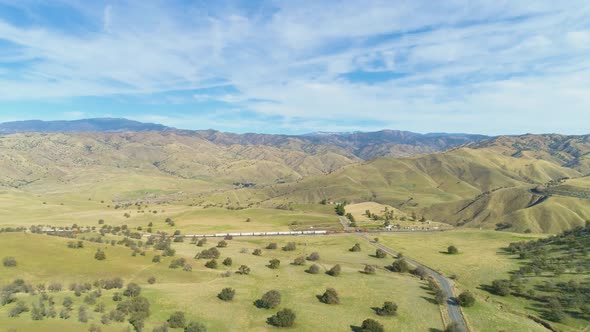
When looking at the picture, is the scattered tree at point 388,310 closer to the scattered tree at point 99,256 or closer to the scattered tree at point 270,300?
the scattered tree at point 270,300

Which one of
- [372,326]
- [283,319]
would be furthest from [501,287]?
[283,319]

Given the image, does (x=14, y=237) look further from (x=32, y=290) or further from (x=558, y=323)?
(x=558, y=323)

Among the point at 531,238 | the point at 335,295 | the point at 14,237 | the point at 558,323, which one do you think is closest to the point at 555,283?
the point at 558,323

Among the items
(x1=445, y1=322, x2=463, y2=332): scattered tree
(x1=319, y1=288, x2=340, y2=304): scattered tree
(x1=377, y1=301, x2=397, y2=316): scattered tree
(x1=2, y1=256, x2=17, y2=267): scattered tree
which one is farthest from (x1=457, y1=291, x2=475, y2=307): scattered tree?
(x1=2, y1=256, x2=17, y2=267): scattered tree

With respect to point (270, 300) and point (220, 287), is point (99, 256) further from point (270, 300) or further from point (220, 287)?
point (270, 300)

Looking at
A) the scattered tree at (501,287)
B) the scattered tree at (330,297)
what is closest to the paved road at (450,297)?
the scattered tree at (501,287)

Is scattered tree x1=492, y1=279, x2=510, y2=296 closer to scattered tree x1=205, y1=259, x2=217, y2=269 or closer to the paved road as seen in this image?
the paved road
